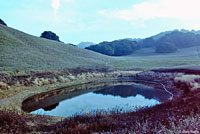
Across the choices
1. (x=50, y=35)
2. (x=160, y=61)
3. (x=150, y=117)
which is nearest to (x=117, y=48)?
(x=50, y=35)

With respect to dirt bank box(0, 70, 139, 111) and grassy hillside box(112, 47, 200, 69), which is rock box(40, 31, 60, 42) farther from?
dirt bank box(0, 70, 139, 111)

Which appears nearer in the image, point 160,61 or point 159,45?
point 160,61

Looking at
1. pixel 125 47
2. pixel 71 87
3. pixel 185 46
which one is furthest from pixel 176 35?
pixel 71 87

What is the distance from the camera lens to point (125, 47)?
321 ft

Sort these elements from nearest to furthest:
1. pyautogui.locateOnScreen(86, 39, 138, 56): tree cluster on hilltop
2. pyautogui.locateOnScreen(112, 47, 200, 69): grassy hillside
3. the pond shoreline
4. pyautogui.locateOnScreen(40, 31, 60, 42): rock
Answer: the pond shoreline
pyautogui.locateOnScreen(112, 47, 200, 69): grassy hillside
pyautogui.locateOnScreen(40, 31, 60, 42): rock
pyautogui.locateOnScreen(86, 39, 138, 56): tree cluster on hilltop

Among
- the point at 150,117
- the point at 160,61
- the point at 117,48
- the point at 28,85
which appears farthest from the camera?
the point at 117,48

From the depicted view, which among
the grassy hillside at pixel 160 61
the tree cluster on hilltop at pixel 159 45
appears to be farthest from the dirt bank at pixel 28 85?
the tree cluster on hilltop at pixel 159 45

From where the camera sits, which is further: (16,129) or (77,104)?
(77,104)

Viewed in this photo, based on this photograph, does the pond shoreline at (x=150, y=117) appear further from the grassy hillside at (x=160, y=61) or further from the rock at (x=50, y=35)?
the rock at (x=50, y=35)

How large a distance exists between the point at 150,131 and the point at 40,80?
17087 millimetres

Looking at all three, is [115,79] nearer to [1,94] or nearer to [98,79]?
[98,79]

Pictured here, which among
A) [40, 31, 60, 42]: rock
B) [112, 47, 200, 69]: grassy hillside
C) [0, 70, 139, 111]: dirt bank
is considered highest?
[40, 31, 60, 42]: rock

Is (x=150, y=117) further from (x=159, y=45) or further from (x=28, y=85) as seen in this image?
(x=159, y=45)

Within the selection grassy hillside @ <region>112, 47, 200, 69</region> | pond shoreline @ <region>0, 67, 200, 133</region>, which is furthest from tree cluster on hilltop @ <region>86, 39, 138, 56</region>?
pond shoreline @ <region>0, 67, 200, 133</region>
